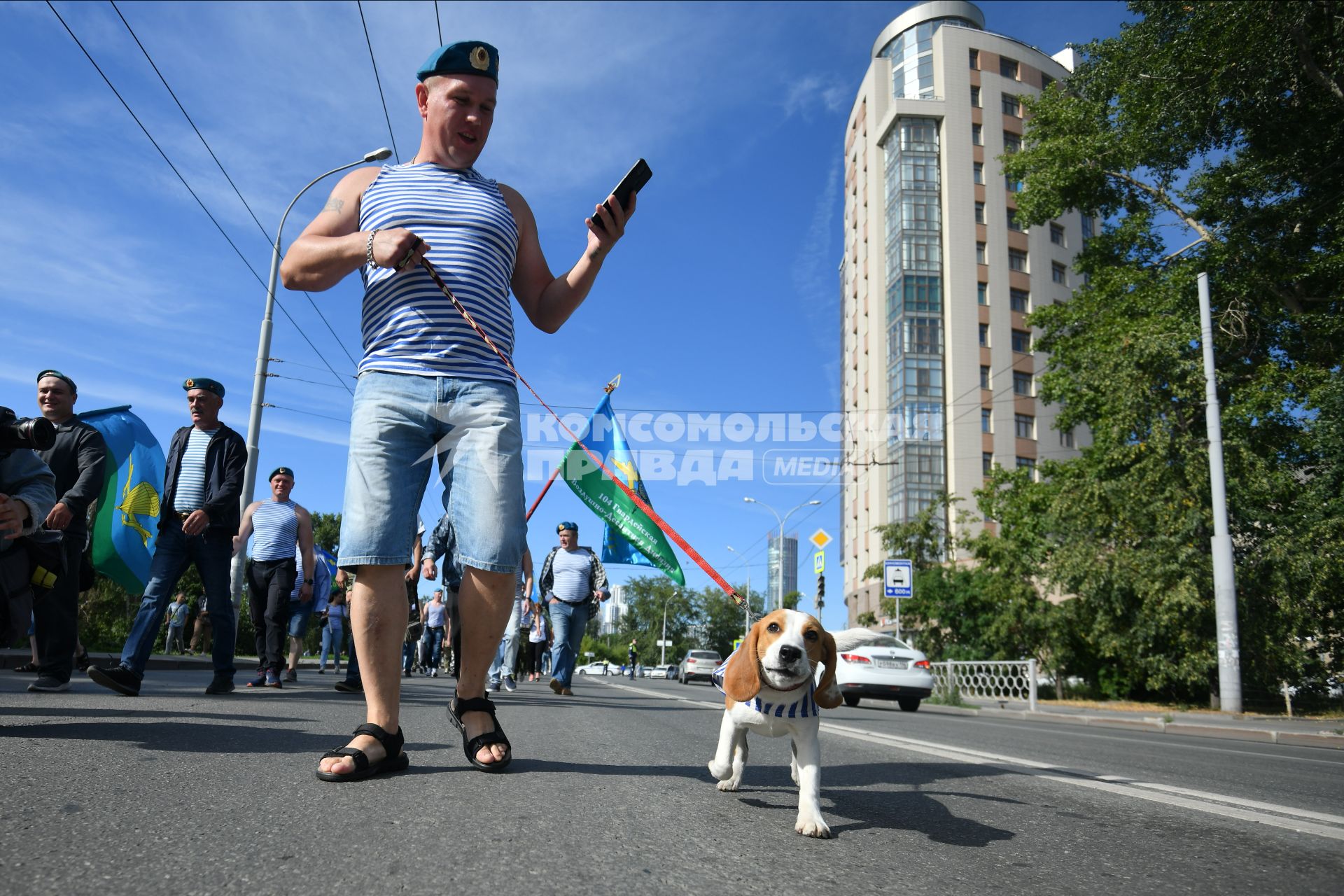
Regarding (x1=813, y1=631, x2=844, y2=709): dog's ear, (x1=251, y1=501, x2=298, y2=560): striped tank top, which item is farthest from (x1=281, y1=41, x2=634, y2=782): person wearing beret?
(x1=251, y1=501, x2=298, y2=560): striped tank top

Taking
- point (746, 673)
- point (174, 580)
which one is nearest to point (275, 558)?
point (174, 580)

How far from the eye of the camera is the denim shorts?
3.06m

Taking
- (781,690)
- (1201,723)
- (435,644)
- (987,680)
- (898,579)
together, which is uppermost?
(898,579)

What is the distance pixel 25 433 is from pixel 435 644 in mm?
14685

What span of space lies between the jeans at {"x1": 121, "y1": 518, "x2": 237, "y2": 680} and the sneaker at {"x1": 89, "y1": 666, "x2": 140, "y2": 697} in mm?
44

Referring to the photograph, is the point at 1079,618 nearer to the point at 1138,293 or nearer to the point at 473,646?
the point at 1138,293

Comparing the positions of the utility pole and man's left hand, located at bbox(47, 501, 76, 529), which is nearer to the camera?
man's left hand, located at bbox(47, 501, 76, 529)

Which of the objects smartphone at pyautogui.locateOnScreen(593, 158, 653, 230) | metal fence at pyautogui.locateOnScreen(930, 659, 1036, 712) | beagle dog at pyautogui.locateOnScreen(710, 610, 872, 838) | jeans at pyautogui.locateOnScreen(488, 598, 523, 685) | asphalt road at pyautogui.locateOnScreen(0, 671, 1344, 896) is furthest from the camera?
metal fence at pyautogui.locateOnScreen(930, 659, 1036, 712)

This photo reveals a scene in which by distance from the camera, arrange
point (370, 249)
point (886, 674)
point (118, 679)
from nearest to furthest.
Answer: point (370, 249), point (118, 679), point (886, 674)

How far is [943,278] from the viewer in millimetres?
52875

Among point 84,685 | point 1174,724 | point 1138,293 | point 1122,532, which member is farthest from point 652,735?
point 1138,293

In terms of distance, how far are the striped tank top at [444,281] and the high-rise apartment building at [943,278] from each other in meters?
48.5

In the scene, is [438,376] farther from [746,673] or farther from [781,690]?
[781,690]

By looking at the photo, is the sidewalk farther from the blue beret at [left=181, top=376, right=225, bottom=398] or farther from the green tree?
the blue beret at [left=181, top=376, right=225, bottom=398]
